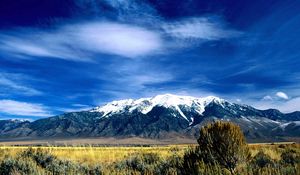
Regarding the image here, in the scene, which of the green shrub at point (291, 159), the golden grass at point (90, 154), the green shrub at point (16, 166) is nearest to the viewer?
the green shrub at point (16, 166)

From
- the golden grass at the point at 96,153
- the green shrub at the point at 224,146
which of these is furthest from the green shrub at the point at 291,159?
the green shrub at the point at 224,146

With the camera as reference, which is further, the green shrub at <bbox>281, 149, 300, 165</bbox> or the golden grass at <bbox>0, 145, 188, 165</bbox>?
the golden grass at <bbox>0, 145, 188, 165</bbox>

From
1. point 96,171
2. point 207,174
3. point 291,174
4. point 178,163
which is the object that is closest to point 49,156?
point 96,171

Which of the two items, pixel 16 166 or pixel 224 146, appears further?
pixel 224 146

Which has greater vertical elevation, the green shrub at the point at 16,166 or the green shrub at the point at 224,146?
the green shrub at the point at 224,146

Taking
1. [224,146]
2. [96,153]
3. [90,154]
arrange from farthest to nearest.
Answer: [96,153] → [90,154] → [224,146]

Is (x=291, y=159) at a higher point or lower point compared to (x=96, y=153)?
lower

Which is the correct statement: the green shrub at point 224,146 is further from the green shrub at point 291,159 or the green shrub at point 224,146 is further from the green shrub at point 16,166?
the green shrub at point 16,166

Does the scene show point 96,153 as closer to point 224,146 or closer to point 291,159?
point 291,159

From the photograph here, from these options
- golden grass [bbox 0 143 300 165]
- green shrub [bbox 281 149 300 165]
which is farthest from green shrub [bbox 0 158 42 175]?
green shrub [bbox 281 149 300 165]

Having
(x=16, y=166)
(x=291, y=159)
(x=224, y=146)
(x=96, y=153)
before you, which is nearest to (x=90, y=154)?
(x=96, y=153)

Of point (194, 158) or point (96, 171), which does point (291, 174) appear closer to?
point (194, 158)

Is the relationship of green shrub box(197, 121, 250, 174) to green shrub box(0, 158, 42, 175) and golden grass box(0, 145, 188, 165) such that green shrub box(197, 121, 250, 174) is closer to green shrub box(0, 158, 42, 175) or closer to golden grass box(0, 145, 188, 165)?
green shrub box(0, 158, 42, 175)

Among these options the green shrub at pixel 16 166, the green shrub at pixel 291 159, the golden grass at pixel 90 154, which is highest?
the golden grass at pixel 90 154
